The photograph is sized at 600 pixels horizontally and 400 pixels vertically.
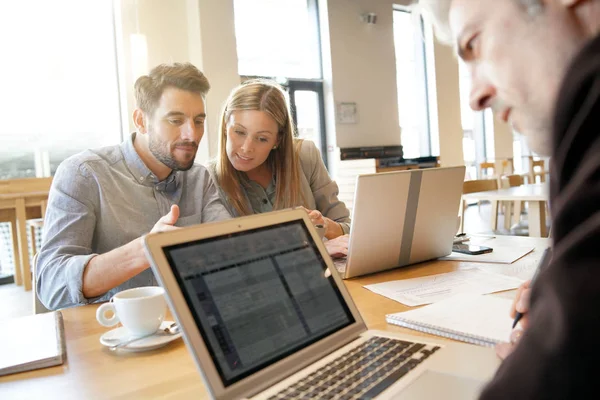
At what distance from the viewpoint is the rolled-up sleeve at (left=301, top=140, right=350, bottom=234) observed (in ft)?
7.11

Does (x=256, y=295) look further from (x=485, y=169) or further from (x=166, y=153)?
(x=485, y=169)

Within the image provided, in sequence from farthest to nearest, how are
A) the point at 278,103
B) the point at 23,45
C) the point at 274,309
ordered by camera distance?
1. the point at 23,45
2. the point at 278,103
3. the point at 274,309

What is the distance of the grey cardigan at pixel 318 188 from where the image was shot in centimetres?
215

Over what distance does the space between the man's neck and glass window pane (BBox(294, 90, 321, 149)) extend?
15.3 ft

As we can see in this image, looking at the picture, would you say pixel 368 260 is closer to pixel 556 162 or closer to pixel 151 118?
pixel 151 118

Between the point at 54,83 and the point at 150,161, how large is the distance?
3.74 meters

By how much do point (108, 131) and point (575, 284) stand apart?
5258mm

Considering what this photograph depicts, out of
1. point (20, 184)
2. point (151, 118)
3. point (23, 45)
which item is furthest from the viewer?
point (23, 45)

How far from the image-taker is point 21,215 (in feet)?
13.2

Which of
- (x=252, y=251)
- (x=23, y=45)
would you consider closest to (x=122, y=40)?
(x=23, y=45)

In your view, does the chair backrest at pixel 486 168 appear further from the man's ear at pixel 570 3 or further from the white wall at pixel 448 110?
the man's ear at pixel 570 3

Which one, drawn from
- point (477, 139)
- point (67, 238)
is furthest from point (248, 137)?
point (477, 139)

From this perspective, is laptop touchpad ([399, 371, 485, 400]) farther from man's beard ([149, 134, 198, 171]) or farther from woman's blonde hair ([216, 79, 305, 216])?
woman's blonde hair ([216, 79, 305, 216])

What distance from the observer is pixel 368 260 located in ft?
4.38
